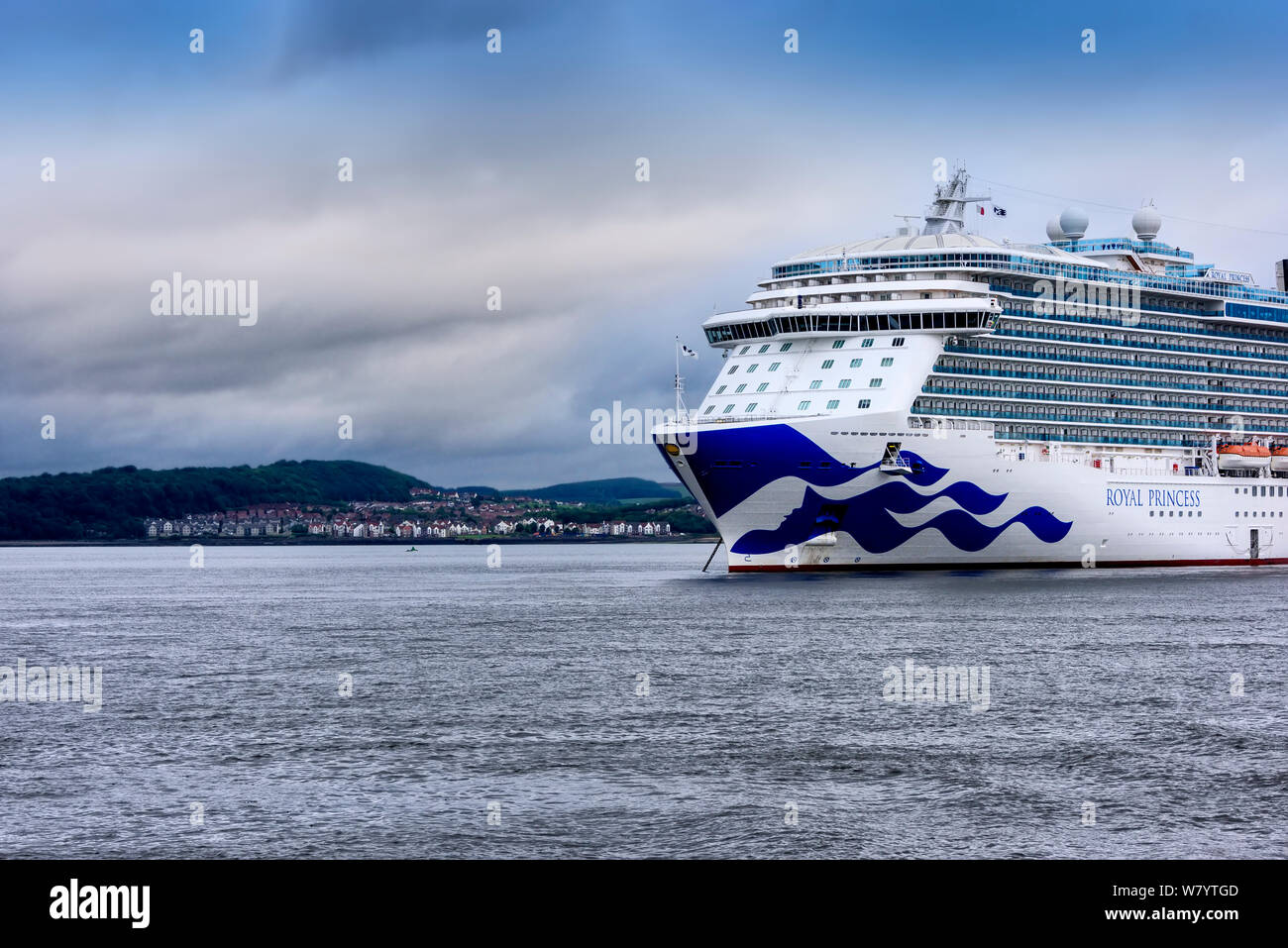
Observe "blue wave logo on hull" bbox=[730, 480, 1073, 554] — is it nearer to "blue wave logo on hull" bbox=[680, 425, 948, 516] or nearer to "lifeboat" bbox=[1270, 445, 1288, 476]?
"blue wave logo on hull" bbox=[680, 425, 948, 516]

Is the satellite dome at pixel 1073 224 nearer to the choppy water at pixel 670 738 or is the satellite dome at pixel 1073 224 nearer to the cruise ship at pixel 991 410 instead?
the cruise ship at pixel 991 410

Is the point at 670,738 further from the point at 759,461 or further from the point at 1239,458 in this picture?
the point at 1239,458

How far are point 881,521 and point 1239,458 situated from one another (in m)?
33.0

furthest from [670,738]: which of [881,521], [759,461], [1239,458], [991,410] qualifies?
[1239,458]

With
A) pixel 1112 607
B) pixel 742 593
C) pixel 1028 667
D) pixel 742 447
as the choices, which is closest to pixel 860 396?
pixel 742 447

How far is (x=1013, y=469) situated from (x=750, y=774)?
53706 mm

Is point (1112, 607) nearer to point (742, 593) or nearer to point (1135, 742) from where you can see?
point (742, 593)

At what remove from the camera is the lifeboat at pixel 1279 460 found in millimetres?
95250

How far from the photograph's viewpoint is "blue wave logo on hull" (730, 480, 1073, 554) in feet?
237

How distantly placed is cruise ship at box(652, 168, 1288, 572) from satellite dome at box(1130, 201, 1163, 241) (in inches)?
5.3

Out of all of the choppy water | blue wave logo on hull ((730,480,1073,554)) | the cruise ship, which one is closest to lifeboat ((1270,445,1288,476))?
the cruise ship

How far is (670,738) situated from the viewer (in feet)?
100
